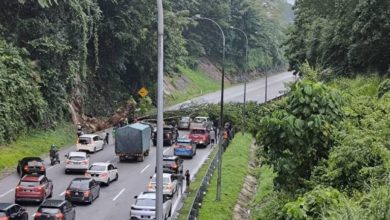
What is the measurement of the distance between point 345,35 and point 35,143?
929 inches

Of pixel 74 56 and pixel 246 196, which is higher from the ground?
pixel 74 56

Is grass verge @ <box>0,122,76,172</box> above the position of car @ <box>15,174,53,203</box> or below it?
below

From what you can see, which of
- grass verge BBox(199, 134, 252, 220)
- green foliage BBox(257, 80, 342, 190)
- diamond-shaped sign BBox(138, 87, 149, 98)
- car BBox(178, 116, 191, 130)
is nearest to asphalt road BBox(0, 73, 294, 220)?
grass verge BBox(199, 134, 252, 220)

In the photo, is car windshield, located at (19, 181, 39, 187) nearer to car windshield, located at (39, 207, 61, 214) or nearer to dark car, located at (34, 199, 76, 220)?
dark car, located at (34, 199, 76, 220)

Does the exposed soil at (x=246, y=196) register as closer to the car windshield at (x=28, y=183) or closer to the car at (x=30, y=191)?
the car at (x=30, y=191)

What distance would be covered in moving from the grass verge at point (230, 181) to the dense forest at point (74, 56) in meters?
14.6

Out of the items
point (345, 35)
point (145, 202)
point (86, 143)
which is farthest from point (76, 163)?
point (345, 35)

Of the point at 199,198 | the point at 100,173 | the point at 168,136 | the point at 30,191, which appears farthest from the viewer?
the point at 168,136

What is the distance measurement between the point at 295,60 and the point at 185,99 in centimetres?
2961

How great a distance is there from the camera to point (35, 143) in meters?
43.8

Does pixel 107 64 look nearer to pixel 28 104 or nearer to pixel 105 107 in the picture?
pixel 105 107

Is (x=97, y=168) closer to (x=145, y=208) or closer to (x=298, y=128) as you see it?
(x=145, y=208)

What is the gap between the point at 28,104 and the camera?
4391 centimetres

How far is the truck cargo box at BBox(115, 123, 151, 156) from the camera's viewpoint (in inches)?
1657
